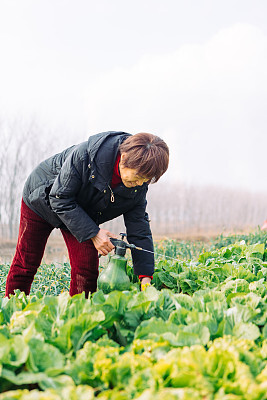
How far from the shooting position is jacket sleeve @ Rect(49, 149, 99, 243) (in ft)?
7.95

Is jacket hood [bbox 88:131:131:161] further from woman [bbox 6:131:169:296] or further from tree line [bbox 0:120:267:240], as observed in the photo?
tree line [bbox 0:120:267:240]

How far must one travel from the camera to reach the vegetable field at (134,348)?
1.08 m

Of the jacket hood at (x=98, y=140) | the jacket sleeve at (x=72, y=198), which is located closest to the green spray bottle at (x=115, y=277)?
the jacket sleeve at (x=72, y=198)

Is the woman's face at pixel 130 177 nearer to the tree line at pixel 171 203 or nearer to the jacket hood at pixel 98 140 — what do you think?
the jacket hood at pixel 98 140

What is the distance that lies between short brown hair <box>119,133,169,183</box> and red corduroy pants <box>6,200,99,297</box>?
665 millimetres

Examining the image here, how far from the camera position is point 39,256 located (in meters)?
2.85

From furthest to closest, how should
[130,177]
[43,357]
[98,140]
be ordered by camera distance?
[98,140], [130,177], [43,357]

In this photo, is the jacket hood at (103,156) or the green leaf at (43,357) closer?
the green leaf at (43,357)

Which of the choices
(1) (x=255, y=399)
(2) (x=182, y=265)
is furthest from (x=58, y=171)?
(1) (x=255, y=399)

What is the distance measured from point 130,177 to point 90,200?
412 millimetres

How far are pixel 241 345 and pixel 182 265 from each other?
145cm

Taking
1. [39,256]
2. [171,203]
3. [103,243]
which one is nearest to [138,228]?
[103,243]

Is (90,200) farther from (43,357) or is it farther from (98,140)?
(43,357)

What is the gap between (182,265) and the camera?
279cm
